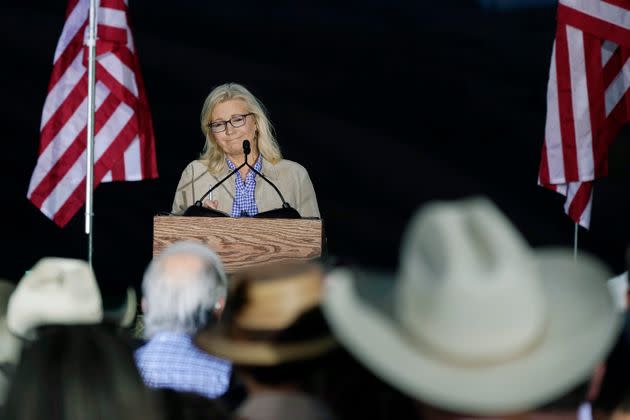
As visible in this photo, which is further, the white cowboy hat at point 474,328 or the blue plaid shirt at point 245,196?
the blue plaid shirt at point 245,196

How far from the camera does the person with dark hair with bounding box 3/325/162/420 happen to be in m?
2.41

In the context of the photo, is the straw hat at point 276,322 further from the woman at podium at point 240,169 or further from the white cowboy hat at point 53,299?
the woman at podium at point 240,169

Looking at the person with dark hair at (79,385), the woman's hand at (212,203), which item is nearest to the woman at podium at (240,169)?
the woman's hand at (212,203)

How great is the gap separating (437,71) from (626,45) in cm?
345

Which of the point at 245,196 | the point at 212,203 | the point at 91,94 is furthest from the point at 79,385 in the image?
the point at 91,94

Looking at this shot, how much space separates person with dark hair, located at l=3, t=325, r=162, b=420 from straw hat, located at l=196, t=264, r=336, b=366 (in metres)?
0.23

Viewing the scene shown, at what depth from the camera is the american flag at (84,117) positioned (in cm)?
723

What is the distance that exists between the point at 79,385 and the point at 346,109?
796cm

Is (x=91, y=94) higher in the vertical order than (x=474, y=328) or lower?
lower

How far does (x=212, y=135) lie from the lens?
709 cm

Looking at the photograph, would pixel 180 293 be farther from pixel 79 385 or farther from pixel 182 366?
pixel 79 385

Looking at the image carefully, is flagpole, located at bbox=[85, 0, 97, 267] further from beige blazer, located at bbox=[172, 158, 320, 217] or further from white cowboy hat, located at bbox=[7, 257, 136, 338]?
white cowboy hat, located at bbox=[7, 257, 136, 338]

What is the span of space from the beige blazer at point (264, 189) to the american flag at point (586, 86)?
1375 millimetres

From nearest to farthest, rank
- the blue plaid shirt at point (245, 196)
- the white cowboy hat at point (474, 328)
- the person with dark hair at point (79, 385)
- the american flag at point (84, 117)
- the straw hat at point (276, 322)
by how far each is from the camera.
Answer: the white cowboy hat at point (474, 328)
the person with dark hair at point (79, 385)
the straw hat at point (276, 322)
the blue plaid shirt at point (245, 196)
the american flag at point (84, 117)
